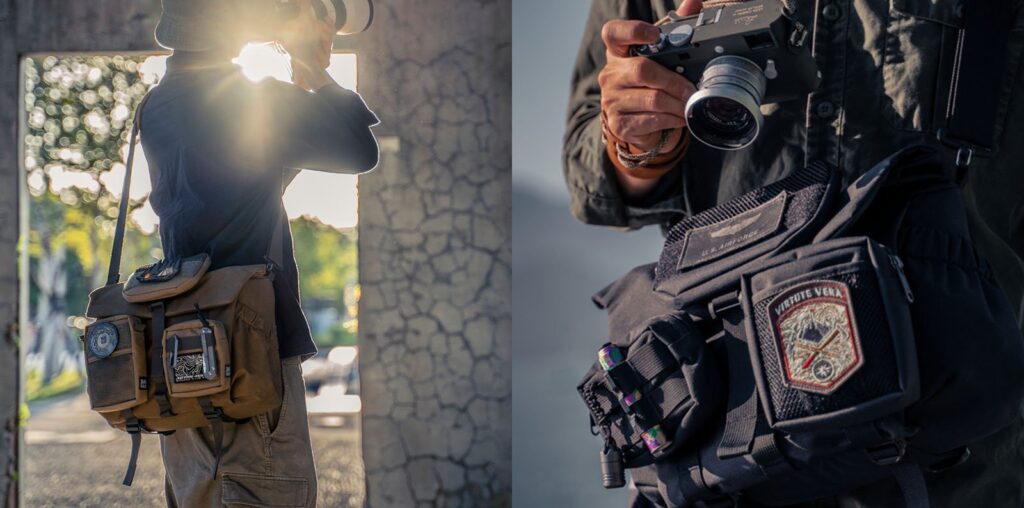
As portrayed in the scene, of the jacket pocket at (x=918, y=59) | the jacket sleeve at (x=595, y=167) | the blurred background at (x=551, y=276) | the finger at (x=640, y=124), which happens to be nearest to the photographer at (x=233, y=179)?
the blurred background at (x=551, y=276)

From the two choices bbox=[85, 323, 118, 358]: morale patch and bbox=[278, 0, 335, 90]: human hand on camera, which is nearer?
bbox=[85, 323, 118, 358]: morale patch

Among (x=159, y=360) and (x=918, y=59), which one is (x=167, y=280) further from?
(x=918, y=59)

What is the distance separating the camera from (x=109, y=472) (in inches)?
165

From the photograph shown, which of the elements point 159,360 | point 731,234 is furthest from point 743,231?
point 159,360

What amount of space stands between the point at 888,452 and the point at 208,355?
1.17 meters

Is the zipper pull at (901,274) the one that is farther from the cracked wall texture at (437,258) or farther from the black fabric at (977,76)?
the cracked wall texture at (437,258)

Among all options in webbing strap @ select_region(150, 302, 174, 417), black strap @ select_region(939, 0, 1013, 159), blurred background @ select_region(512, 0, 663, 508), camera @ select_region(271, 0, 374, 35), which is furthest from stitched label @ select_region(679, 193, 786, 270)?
blurred background @ select_region(512, 0, 663, 508)

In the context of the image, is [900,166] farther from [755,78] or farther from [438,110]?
[438,110]

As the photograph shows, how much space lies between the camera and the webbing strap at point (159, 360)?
147 centimetres

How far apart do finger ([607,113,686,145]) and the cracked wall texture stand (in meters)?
2.56

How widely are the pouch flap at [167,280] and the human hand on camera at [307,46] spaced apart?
0.40m

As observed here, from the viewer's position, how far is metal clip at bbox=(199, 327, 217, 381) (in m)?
1.42

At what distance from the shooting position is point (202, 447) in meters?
1.51

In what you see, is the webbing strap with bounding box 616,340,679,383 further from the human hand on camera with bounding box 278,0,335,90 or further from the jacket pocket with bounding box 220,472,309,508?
the human hand on camera with bounding box 278,0,335,90
